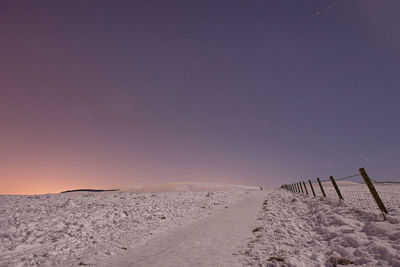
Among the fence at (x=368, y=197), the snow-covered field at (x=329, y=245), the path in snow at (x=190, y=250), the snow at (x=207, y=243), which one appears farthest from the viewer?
the fence at (x=368, y=197)

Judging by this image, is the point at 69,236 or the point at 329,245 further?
the point at 69,236

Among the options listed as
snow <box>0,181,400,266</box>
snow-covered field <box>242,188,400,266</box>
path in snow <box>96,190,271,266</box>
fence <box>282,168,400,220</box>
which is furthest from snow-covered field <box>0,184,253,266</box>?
fence <box>282,168,400,220</box>

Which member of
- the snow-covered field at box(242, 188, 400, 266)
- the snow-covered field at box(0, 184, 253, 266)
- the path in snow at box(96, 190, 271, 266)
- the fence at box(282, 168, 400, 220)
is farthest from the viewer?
the fence at box(282, 168, 400, 220)

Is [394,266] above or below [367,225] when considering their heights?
below

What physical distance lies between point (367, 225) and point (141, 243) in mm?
7595

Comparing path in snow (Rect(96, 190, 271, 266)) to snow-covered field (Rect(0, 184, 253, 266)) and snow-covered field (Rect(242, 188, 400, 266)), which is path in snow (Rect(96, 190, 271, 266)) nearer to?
snow-covered field (Rect(242, 188, 400, 266))

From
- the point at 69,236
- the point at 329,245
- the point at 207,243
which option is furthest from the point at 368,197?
the point at 69,236

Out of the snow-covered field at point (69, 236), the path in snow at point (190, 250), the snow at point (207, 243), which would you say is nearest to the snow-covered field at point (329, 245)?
the snow at point (207, 243)

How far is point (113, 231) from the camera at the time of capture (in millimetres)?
9359

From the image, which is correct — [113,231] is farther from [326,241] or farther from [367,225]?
[367,225]

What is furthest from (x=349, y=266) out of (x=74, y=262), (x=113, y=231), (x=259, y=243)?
(x=113, y=231)

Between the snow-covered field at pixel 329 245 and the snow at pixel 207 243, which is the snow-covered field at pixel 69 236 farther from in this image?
the snow-covered field at pixel 329 245

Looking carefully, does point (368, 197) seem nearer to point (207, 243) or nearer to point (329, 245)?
point (329, 245)

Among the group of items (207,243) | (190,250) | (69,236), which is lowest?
(190,250)
